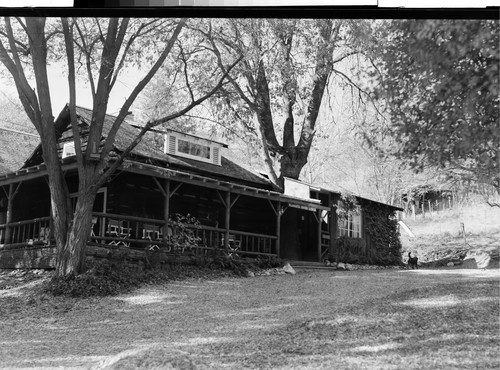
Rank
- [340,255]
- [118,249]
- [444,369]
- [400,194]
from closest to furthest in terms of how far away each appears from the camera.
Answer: [444,369] < [400,194] < [118,249] < [340,255]

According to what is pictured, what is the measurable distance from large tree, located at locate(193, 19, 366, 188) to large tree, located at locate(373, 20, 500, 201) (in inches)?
37.8

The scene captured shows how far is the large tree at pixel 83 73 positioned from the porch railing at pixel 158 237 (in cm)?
39

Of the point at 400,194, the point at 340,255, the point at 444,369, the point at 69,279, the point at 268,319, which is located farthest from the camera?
the point at 340,255

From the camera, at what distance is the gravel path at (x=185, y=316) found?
4254mm

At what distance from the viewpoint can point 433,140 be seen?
4.77 metres

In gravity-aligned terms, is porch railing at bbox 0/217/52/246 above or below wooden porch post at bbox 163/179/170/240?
below

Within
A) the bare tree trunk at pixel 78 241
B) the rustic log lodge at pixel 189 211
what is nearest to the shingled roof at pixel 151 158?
the rustic log lodge at pixel 189 211

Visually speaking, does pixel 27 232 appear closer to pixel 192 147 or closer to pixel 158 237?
pixel 158 237

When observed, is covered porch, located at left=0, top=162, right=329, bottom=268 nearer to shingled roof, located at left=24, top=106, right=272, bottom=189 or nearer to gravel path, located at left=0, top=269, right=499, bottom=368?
shingled roof, located at left=24, top=106, right=272, bottom=189

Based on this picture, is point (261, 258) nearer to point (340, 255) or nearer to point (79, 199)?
point (340, 255)

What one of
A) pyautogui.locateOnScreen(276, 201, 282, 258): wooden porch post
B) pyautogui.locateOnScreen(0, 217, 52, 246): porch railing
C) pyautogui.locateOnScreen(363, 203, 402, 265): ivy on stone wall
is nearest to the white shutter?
pyautogui.locateOnScreen(276, 201, 282, 258): wooden porch post

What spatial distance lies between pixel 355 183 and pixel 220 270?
1847 mm

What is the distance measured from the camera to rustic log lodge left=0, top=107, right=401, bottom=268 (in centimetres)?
656

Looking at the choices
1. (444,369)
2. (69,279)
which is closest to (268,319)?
(444,369)
